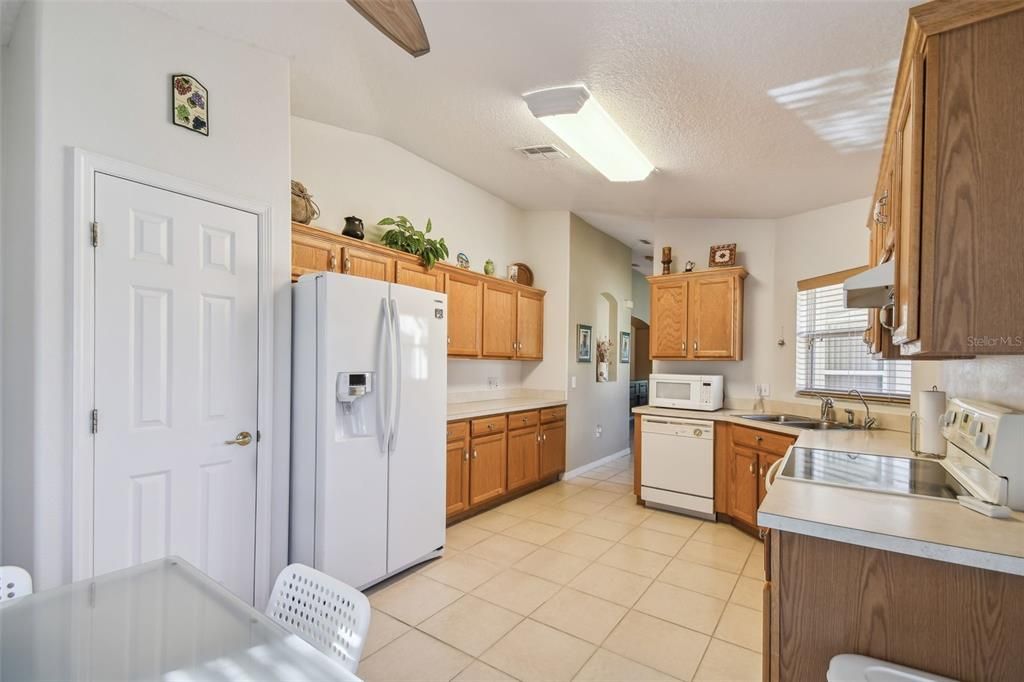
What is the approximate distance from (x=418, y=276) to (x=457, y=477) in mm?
1585

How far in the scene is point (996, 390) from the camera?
1784mm

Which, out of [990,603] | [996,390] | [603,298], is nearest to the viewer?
[990,603]

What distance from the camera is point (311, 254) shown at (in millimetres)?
3006

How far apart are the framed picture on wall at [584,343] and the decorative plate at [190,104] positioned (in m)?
3.92

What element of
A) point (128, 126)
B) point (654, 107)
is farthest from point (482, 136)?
point (128, 126)

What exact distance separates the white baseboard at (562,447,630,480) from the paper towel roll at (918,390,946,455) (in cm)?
334

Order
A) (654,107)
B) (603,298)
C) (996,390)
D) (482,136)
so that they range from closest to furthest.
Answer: (996,390)
(654,107)
(482,136)
(603,298)

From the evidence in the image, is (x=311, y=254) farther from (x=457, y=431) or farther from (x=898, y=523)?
(x=898, y=523)

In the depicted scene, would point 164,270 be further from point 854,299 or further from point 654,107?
point 854,299

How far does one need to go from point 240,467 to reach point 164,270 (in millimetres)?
986

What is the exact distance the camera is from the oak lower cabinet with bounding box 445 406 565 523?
3.80 metres

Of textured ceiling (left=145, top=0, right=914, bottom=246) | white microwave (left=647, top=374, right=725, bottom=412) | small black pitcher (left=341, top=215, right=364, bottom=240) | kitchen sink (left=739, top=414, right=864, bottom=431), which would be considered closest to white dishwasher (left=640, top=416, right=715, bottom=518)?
white microwave (left=647, top=374, right=725, bottom=412)

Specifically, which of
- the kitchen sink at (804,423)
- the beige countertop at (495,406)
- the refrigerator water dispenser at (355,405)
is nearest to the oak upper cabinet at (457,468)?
the beige countertop at (495,406)

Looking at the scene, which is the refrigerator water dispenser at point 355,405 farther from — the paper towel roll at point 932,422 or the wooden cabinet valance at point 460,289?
the paper towel roll at point 932,422
